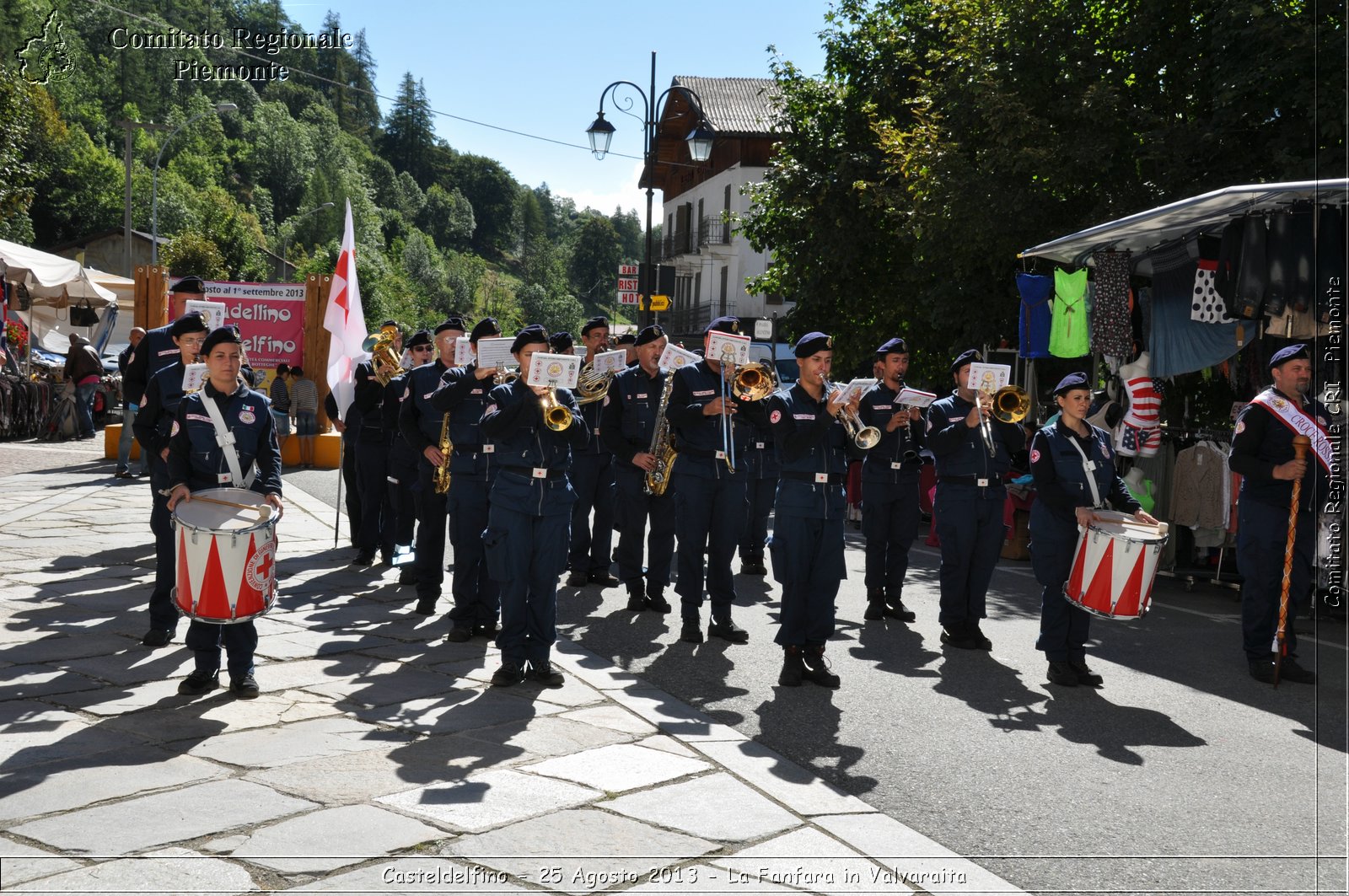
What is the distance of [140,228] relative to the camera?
7569 centimetres

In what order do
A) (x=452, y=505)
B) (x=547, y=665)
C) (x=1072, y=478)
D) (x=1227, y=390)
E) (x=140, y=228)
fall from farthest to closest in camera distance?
(x=140, y=228) < (x=1227, y=390) < (x=452, y=505) < (x=1072, y=478) < (x=547, y=665)

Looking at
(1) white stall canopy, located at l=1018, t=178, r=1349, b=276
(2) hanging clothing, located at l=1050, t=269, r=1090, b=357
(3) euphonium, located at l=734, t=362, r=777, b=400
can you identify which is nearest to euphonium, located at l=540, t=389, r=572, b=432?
(3) euphonium, located at l=734, t=362, r=777, b=400

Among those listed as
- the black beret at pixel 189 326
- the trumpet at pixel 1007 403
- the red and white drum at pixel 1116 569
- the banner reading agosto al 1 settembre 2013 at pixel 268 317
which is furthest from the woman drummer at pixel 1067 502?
the banner reading agosto al 1 settembre 2013 at pixel 268 317

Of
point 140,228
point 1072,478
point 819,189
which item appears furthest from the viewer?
point 140,228

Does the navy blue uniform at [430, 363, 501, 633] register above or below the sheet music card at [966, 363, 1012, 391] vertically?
below

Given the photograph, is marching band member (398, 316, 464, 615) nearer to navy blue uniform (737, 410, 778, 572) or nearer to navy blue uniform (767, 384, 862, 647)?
navy blue uniform (737, 410, 778, 572)

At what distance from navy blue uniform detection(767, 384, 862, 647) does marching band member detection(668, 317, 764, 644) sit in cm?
113

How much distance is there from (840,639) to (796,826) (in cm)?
396

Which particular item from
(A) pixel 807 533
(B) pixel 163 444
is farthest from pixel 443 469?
(A) pixel 807 533

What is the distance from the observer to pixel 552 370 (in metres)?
6.84

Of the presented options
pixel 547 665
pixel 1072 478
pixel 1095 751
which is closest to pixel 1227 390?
pixel 1072 478

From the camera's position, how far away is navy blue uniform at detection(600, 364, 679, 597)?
975cm

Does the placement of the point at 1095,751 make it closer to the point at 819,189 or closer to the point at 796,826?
the point at 796,826

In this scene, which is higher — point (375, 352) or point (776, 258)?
point (776, 258)
